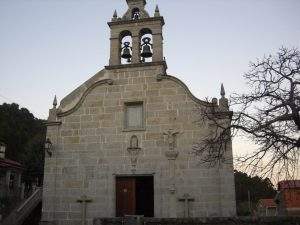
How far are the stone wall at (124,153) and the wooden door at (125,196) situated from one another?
29 centimetres

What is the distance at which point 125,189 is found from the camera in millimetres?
15688

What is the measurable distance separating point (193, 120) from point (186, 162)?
183 centimetres

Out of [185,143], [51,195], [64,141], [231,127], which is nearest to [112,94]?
[64,141]

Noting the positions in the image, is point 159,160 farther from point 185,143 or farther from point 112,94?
point 112,94

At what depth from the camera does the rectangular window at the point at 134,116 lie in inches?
643

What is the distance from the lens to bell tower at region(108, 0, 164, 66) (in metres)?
17.0

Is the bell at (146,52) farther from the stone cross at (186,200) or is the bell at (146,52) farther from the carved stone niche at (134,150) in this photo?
the stone cross at (186,200)

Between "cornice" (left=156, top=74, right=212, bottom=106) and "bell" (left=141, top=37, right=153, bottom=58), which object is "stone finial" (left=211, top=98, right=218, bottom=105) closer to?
"cornice" (left=156, top=74, right=212, bottom=106)

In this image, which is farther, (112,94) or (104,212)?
(112,94)

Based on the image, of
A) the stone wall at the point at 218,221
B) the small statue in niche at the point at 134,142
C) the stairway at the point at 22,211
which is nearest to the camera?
the stone wall at the point at 218,221

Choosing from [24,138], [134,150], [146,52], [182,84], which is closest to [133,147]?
[134,150]

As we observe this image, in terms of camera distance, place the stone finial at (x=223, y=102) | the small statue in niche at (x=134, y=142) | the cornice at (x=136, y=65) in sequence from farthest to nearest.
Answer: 1. the cornice at (x=136, y=65)
2. the small statue in niche at (x=134, y=142)
3. the stone finial at (x=223, y=102)

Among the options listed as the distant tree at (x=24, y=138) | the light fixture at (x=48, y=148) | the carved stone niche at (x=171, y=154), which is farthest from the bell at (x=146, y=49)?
the distant tree at (x=24, y=138)

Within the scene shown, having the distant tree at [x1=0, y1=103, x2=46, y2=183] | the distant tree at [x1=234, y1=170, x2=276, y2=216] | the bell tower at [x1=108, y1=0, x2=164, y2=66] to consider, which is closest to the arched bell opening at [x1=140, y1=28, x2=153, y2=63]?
the bell tower at [x1=108, y1=0, x2=164, y2=66]
